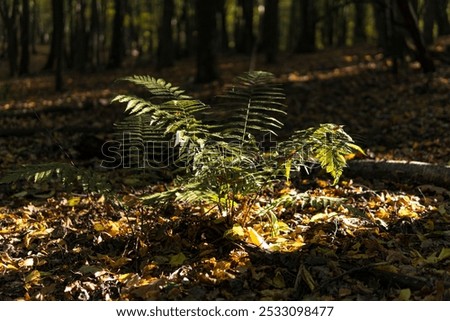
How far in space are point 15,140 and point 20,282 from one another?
4.91 m

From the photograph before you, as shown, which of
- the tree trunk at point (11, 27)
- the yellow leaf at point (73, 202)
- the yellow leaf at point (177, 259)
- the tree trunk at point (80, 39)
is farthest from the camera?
the tree trunk at point (80, 39)

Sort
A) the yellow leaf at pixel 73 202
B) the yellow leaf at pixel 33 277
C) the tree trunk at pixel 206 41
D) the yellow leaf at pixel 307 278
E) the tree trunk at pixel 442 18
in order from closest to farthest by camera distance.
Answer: the yellow leaf at pixel 307 278
the yellow leaf at pixel 33 277
the yellow leaf at pixel 73 202
the tree trunk at pixel 206 41
the tree trunk at pixel 442 18

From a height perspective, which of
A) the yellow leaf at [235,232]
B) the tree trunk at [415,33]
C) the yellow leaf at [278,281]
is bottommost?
the yellow leaf at [278,281]

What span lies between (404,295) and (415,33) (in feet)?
24.7

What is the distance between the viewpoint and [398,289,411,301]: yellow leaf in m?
2.79

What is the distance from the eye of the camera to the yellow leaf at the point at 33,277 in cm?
324

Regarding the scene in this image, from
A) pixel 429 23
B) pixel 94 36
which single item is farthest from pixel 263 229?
pixel 94 36

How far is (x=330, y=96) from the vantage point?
979cm

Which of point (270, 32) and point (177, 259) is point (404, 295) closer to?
Answer: point (177, 259)

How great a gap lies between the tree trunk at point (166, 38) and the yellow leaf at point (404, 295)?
14199mm

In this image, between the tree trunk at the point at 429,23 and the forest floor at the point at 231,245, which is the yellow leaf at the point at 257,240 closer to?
the forest floor at the point at 231,245

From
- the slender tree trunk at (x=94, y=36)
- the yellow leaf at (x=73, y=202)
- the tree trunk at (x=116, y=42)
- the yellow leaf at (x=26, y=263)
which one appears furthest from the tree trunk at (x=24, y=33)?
the yellow leaf at (x=26, y=263)

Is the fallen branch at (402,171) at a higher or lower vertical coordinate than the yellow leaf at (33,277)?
higher

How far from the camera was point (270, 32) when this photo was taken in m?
15.2
